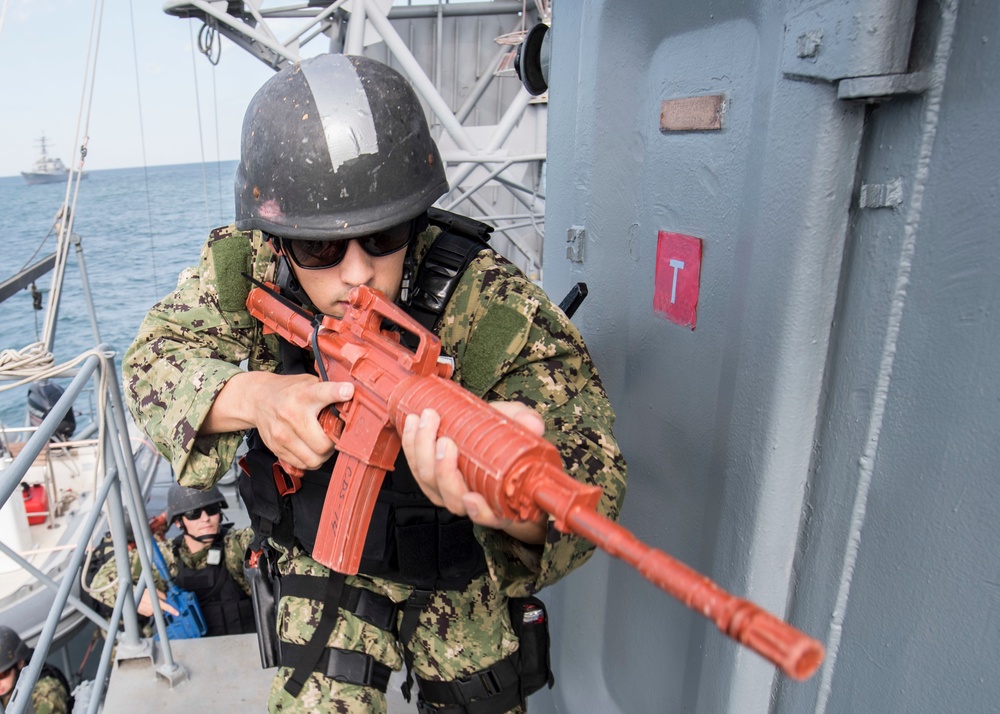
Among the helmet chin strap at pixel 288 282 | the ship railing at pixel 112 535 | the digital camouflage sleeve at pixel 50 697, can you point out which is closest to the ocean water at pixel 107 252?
the ship railing at pixel 112 535

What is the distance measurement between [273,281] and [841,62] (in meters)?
1.33

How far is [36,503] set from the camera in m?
6.27

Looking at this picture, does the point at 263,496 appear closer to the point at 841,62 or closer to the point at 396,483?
the point at 396,483

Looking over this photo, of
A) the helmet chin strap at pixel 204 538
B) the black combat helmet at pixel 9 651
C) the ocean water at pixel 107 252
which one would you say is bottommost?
the ocean water at pixel 107 252

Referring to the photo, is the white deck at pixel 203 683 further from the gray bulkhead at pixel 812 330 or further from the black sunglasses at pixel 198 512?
the black sunglasses at pixel 198 512

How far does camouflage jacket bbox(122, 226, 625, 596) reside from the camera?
1.37 meters

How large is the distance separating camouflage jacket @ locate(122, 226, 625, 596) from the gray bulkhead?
231 mm

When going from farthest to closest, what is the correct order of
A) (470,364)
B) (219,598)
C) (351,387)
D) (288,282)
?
(219,598), (288,282), (470,364), (351,387)

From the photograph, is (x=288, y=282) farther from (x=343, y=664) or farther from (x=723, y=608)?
(x=723, y=608)

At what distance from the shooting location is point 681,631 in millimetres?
1593

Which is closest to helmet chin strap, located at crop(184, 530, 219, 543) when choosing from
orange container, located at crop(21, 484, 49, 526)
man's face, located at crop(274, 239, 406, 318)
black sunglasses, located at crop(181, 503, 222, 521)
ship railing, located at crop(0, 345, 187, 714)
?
black sunglasses, located at crop(181, 503, 222, 521)

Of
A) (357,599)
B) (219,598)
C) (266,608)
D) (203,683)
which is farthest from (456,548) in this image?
(219,598)

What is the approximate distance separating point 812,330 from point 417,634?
1250 millimetres

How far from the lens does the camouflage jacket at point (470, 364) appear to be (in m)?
1.37
